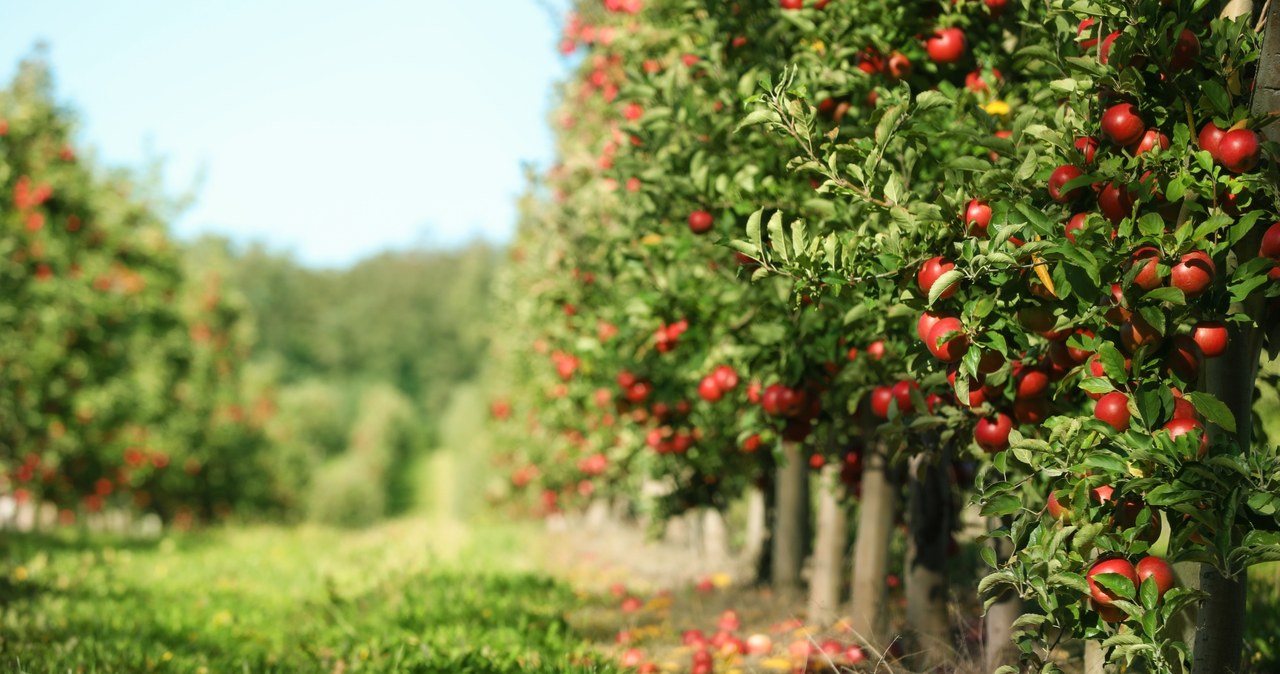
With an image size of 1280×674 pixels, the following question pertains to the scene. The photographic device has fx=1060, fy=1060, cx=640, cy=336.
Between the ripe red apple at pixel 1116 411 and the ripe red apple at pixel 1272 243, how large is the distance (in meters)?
0.55

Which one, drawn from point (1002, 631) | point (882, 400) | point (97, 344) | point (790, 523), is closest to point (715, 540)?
point (790, 523)

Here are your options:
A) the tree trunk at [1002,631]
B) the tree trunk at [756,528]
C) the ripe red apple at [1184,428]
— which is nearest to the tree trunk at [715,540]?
the tree trunk at [756,528]

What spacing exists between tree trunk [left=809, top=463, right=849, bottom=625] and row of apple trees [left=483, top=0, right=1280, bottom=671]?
1.65 feet

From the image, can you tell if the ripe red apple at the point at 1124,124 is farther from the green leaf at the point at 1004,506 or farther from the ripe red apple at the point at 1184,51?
the green leaf at the point at 1004,506

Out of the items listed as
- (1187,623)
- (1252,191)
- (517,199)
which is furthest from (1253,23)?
(517,199)

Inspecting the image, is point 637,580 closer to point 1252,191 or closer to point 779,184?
point 779,184

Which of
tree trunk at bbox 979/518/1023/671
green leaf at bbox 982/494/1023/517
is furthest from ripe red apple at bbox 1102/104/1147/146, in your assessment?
tree trunk at bbox 979/518/1023/671

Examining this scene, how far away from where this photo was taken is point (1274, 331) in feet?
10.8

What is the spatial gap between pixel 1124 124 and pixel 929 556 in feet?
8.66

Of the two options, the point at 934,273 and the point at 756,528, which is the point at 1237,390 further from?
the point at 756,528

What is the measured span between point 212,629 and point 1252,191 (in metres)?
6.09

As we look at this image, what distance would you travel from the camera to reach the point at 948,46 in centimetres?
435

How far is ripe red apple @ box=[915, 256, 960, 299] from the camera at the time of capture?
3.14m

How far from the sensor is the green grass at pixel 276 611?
Result: 5145mm
